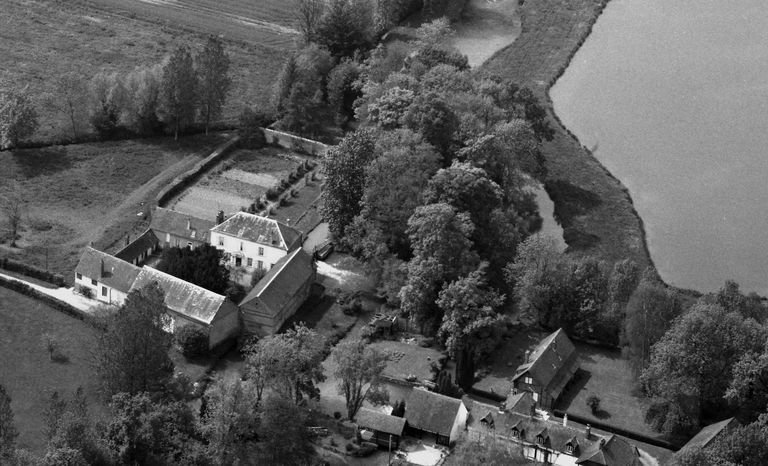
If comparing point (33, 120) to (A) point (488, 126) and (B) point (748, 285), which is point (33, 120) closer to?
(A) point (488, 126)

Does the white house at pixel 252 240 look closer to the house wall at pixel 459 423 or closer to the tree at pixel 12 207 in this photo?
the tree at pixel 12 207

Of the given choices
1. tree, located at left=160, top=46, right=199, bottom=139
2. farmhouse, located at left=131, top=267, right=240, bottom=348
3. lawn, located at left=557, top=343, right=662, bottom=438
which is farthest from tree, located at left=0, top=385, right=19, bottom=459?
tree, located at left=160, top=46, right=199, bottom=139

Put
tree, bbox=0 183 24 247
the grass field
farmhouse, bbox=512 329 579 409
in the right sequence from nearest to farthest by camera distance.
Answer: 1. farmhouse, bbox=512 329 579 409
2. tree, bbox=0 183 24 247
3. the grass field

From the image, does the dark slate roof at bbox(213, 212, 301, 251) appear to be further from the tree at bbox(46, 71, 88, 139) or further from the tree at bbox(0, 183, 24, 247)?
the tree at bbox(46, 71, 88, 139)

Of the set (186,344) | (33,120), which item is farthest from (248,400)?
(33,120)

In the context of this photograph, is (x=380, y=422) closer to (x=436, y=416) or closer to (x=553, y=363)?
(x=436, y=416)

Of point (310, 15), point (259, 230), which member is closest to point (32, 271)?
point (259, 230)

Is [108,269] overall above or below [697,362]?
below
